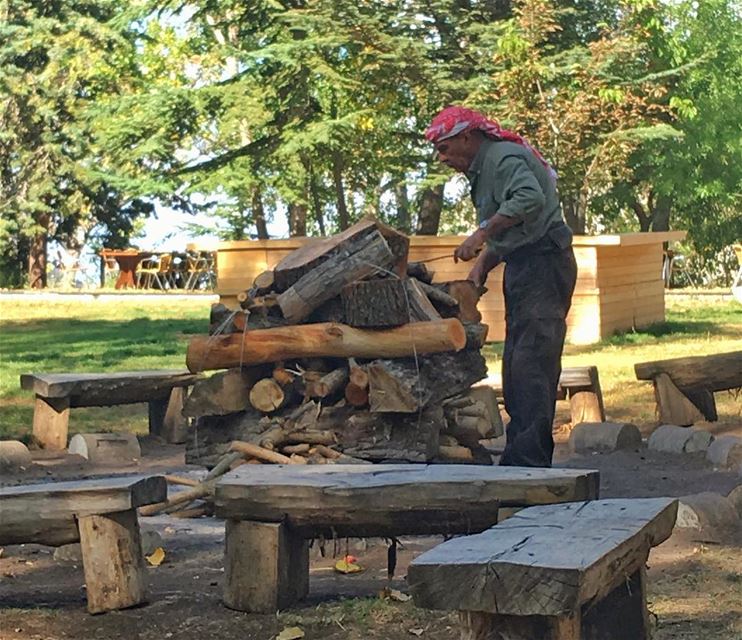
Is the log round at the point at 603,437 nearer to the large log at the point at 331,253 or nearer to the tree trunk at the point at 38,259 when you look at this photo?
the large log at the point at 331,253

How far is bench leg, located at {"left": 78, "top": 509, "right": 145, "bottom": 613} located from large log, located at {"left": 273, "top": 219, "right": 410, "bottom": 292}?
2.48 meters

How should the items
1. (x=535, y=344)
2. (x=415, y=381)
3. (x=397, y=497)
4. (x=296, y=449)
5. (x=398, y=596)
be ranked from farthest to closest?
(x=296, y=449) < (x=415, y=381) < (x=535, y=344) < (x=398, y=596) < (x=397, y=497)

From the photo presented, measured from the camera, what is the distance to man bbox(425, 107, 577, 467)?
6496 millimetres

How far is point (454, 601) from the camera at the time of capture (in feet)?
10.4

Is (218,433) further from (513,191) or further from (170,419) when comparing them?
(170,419)

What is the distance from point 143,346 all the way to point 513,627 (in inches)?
559

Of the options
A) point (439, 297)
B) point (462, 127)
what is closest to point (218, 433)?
point (439, 297)

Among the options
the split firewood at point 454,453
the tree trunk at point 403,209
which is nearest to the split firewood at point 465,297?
the split firewood at point 454,453

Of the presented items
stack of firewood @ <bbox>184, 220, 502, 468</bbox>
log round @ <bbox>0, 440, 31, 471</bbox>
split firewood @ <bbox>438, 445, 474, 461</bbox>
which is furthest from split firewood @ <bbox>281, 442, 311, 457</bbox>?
log round @ <bbox>0, 440, 31, 471</bbox>

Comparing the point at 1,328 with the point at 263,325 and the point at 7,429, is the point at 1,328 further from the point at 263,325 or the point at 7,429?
the point at 263,325

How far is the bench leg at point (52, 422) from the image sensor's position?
9.60 m

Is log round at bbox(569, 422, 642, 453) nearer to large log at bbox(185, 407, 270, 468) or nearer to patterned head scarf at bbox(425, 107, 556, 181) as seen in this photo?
large log at bbox(185, 407, 270, 468)

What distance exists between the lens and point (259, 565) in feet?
15.6

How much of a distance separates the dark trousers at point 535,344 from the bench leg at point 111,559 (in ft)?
7.23
